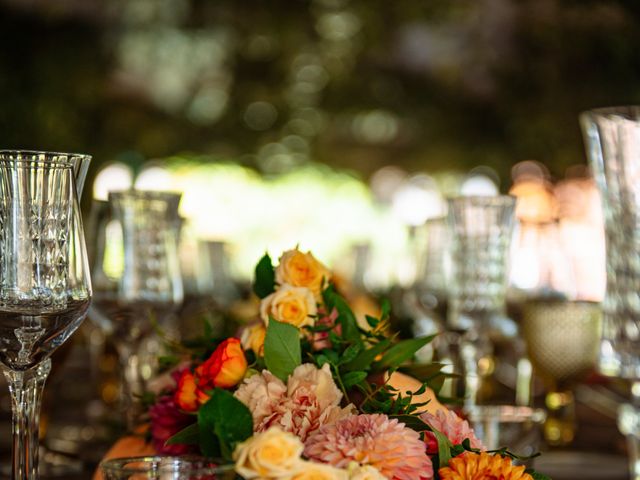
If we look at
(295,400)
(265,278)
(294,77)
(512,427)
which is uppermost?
(294,77)

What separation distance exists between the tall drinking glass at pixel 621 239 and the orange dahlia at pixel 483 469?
58 centimetres

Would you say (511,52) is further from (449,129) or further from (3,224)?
(3,224)

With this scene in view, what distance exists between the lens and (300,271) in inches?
42.4

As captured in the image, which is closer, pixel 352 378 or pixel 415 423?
pixel 415 423

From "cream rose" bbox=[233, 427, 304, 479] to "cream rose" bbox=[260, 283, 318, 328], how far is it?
33 centimetres

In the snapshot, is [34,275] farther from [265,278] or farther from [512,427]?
[512,427]

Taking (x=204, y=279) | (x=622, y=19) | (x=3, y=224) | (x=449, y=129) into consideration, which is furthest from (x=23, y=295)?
(x=449, y=129)

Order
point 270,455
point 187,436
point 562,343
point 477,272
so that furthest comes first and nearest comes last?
point 562,343, point 477,272, point 187,436, point 270,455

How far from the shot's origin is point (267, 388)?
0.86 meters

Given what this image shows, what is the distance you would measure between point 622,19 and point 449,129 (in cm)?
510

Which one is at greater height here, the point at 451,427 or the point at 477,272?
the point at 477,272

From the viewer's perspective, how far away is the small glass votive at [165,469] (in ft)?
2.28

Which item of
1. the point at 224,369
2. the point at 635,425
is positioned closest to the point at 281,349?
the point at 224,369

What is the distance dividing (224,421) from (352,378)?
196 mm
